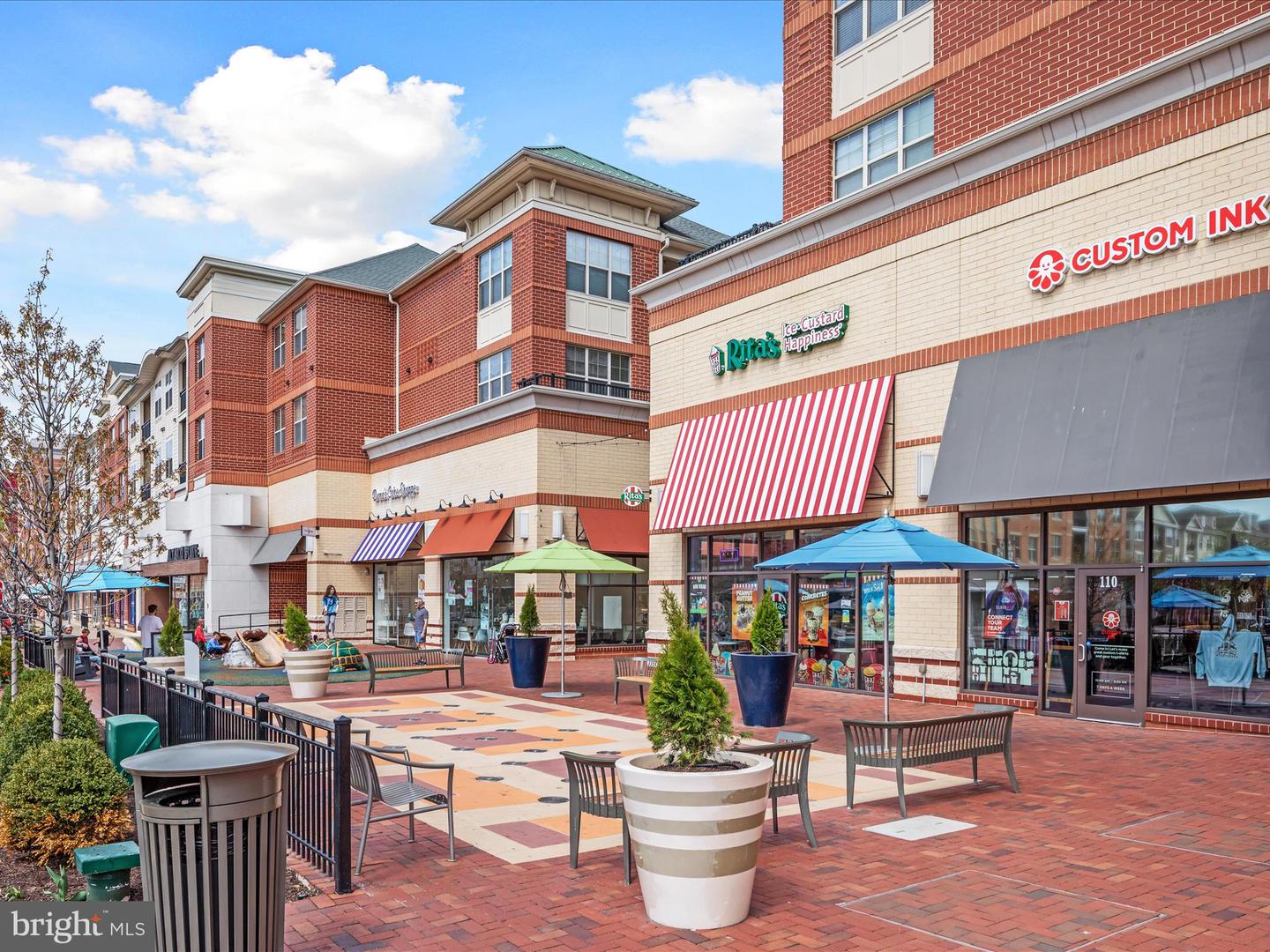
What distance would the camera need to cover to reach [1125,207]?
1460cm

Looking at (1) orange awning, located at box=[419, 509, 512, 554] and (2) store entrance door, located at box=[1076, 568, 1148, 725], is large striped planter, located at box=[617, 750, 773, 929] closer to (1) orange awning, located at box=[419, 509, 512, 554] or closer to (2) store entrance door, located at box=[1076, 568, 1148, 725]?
(2) store entrance door, located at box=[1076, 568, 1148, 725]

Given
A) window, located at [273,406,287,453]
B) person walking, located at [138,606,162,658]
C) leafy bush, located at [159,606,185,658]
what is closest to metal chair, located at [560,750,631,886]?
leafy bush, located at [159,606,185,658]

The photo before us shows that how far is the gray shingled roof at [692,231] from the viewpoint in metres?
32.8

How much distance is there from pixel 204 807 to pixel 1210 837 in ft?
24.2

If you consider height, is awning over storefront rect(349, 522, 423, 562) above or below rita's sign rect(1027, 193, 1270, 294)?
below

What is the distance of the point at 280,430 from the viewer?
41500mm

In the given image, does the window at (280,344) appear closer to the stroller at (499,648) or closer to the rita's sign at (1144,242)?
the stroller at (499,648)

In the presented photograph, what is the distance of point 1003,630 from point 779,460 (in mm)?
5517

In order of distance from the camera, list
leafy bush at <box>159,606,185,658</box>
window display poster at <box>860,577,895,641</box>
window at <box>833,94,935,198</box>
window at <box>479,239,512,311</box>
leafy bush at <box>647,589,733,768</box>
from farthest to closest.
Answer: window at <box>479,239,512,311</box>, leafy bush at <box>159,606,185,658</box>, window at <box>833,94,935,198</box>, window display poster at <box>860,577,895,641</box>, leafy bush at <box>647,589,733,768</box>

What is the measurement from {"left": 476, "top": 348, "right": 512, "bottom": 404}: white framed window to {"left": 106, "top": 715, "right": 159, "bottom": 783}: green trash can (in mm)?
20247

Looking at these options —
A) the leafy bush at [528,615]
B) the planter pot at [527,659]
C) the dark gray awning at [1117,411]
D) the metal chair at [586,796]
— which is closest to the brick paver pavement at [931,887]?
the metal chair at [586,796]

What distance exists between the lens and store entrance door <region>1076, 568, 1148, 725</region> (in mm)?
14047

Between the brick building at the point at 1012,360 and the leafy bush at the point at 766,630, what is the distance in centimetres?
359

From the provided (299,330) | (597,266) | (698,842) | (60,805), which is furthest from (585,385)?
(698,842)
